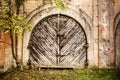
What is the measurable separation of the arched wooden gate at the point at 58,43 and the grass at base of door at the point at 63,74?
0.59 metres

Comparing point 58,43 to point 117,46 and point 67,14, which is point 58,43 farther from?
point 117,46

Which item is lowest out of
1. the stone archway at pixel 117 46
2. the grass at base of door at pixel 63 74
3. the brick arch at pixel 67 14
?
the grass at base of door at pixel 63 74

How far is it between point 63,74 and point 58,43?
163cm

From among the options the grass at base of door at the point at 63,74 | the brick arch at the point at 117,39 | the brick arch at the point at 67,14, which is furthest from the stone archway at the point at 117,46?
the brick arch at the point at 67,14

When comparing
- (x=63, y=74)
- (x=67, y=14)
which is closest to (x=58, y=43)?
(x=67, y=14)

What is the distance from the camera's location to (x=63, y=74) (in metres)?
11.9

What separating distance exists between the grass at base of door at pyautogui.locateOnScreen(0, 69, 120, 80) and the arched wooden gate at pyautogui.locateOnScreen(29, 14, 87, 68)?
59 centimetres

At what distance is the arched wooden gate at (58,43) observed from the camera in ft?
41.7

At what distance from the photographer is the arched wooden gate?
12.7m

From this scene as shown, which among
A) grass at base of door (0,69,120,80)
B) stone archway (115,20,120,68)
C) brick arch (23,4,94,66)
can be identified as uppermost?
brick arch (23,4,94,66)

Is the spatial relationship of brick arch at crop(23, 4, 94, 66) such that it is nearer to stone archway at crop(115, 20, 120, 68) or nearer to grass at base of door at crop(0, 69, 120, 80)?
grass at base of door at crop(0, 69, 120, 80)

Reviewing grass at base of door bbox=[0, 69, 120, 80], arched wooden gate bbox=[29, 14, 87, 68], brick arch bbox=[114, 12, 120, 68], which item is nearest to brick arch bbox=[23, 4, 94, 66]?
arched wooden gate bbox=[29, 14, 87, 68]

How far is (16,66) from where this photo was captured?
40.5 ft

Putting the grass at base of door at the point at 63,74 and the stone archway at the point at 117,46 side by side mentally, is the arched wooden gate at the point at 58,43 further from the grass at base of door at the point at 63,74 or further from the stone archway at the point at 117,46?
the stone archway at the point at 117,46
